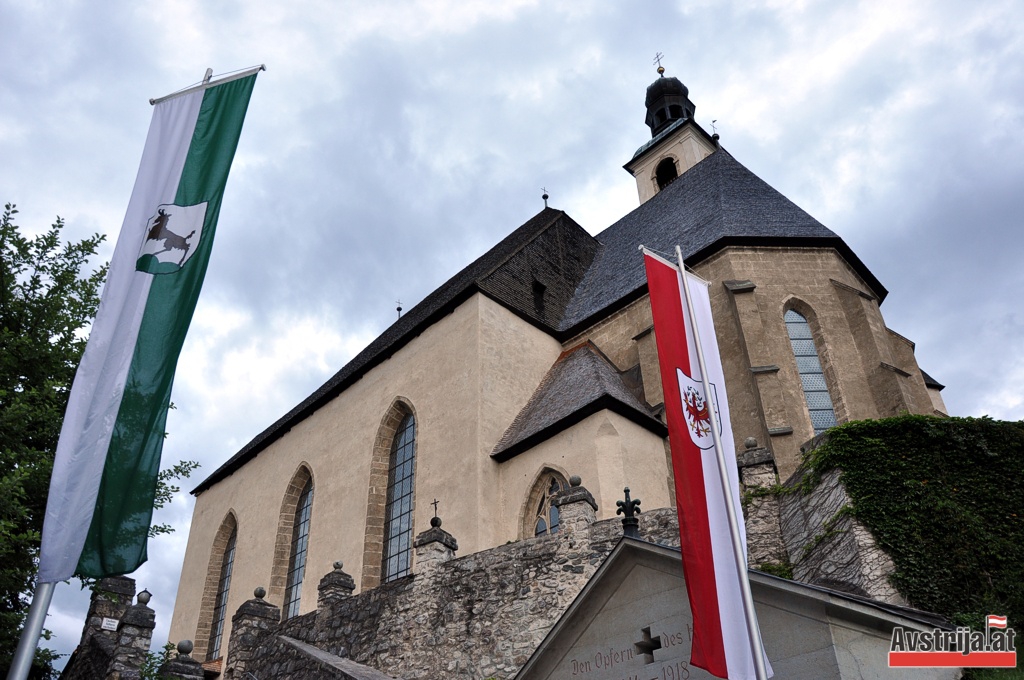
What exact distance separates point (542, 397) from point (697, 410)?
1003cm

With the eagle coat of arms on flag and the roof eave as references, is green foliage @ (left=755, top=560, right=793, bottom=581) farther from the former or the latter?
the roof eave

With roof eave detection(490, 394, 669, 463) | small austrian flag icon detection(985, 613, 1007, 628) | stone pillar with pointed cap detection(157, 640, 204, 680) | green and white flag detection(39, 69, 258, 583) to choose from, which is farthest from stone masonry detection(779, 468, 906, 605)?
stone pillar with pointed cap detection(157, 640, 204, 680)

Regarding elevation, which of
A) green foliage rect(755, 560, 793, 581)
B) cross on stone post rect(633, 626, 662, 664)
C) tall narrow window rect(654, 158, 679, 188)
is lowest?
cross on stone post rect(633, 626, 662, 664)

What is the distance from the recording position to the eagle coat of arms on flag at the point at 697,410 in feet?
23.5

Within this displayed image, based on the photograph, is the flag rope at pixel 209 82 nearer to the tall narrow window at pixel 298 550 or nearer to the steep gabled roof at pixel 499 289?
the steep gabled roof at pixel 499 289

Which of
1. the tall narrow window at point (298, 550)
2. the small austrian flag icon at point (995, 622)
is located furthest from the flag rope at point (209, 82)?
the tall narrow window at point (298, 550)

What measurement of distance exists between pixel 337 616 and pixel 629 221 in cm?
1648

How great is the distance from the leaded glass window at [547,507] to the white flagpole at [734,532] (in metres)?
7.54

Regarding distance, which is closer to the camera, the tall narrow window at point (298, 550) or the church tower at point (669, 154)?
the tall narrow window at point (298, 550)

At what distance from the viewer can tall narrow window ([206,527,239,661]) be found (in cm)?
2230

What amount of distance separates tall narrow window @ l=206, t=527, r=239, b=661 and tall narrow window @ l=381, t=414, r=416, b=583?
7.31m

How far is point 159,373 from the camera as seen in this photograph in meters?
5.83

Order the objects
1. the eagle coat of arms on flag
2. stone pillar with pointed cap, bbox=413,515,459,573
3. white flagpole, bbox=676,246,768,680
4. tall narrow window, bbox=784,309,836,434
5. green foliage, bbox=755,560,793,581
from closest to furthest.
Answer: white flagpole, bbox=676,246,768,680 → the eagle coat of arms on flag → green foliage, bbox=755,560,793,581 → stone pillar with pointed cap, bbox=413,515,459,573 → tall narrow window, bbox=784,309,836,434

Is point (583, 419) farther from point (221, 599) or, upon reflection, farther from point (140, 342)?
point (221, 599)
